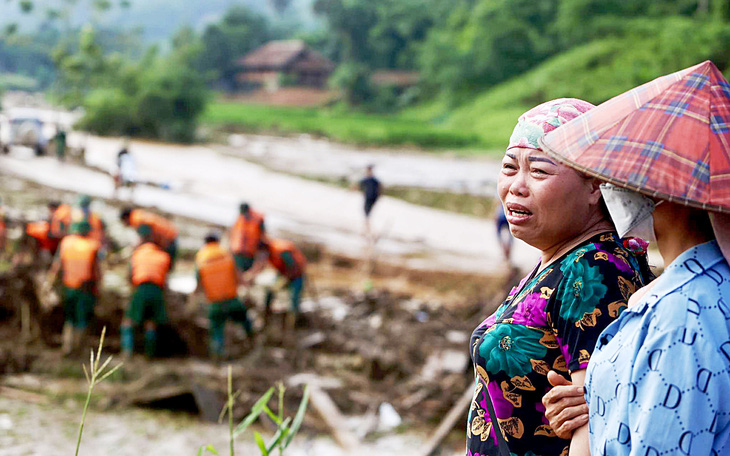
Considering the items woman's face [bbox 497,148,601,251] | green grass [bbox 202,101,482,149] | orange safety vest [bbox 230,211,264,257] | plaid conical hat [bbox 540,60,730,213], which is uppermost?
green grass [bbox 202,101,482,149]

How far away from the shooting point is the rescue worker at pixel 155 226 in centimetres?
883

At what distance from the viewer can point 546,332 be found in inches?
65.7

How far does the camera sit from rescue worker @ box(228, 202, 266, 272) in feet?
30.0

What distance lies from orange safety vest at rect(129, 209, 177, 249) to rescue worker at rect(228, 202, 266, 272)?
931 millimetres

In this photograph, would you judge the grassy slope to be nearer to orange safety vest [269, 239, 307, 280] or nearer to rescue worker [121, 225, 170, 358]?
orange safety vest [269, 239, 307, 280]

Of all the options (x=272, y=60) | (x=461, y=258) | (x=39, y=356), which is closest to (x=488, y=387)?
(x=39, y=356)

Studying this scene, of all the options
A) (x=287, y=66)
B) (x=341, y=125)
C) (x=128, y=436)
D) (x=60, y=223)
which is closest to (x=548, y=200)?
(x=128, y=436)

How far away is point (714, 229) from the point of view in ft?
4.44

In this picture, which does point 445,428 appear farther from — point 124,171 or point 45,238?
point 124,171

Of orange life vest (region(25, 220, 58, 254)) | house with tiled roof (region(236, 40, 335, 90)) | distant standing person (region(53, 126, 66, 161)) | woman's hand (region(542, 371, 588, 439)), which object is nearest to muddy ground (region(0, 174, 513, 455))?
orange life vest (region(25, 220, 58, 254))

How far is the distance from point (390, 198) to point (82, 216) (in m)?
12.8

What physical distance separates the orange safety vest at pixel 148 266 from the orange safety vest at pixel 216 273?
405 millimetres

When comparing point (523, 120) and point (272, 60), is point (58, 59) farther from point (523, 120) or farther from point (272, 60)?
point (523, 120)

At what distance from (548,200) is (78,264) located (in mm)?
7094
